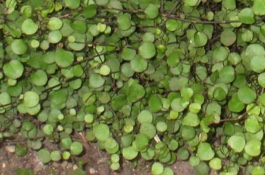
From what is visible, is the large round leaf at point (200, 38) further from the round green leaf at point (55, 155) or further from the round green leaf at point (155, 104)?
the round green leaf at point (55, 155)

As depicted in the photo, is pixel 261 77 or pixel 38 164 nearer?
pixel 261 77

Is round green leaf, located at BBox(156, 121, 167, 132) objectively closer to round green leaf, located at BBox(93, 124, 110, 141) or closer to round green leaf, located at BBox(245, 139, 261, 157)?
round green leaf, located at BBox(93, 124, 110, 141)

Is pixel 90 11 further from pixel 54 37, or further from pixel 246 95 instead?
pixel 246 95

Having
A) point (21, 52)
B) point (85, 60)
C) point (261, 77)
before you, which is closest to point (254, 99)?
point (261, 77)

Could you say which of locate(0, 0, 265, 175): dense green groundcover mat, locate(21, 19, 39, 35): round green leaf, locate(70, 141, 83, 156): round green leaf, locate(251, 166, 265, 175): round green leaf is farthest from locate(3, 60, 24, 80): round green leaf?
locate(251, 166, 265, 175): round green leaf

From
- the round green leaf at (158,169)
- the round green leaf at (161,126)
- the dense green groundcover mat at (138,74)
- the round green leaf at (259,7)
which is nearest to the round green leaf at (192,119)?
the dense green groundcover mat at (138,74)

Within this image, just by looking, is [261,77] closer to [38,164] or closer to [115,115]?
[115,115]
